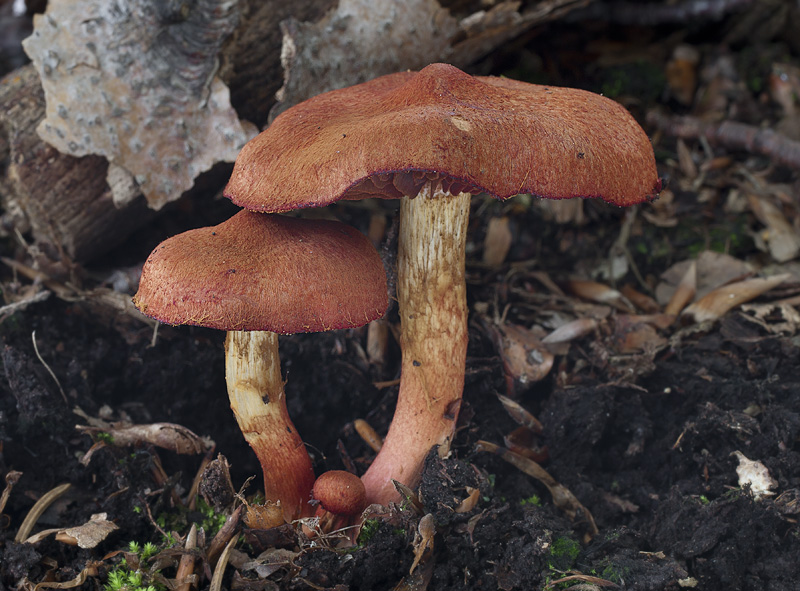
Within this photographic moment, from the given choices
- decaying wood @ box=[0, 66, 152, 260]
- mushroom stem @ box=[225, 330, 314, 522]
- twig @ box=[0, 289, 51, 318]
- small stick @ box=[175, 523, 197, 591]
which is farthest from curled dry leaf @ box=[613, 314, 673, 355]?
twig @ box=[0, 289, 51, 318]

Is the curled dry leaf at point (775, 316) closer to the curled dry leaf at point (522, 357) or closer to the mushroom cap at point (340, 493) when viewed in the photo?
the curled dry leaf at point (522, 357)

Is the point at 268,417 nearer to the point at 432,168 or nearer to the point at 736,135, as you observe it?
the point at 432,168

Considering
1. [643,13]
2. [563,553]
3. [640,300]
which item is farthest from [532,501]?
[643,13]

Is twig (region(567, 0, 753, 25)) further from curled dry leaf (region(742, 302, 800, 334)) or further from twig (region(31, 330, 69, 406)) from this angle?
twig (region(31, 330, 69, 406))

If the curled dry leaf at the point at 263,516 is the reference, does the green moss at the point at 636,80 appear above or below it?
above

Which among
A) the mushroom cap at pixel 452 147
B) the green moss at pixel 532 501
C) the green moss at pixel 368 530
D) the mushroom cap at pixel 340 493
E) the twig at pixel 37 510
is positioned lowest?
the green moss at pixel 532 501

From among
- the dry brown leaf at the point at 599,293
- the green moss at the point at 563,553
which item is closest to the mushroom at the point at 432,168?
the green moss at the point at 563,553

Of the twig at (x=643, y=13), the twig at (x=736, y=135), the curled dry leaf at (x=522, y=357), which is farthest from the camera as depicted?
the twig at (x=643, y=13)
